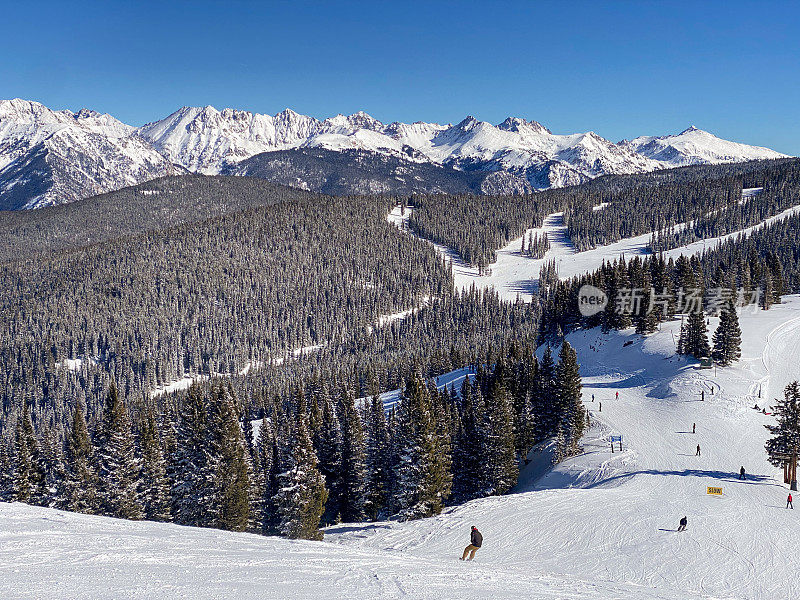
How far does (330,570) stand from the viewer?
1966 centimetres

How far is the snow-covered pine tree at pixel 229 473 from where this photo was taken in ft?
140

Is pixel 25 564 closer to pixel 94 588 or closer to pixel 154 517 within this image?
pixel 94 588

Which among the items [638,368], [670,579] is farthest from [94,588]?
[638,368]

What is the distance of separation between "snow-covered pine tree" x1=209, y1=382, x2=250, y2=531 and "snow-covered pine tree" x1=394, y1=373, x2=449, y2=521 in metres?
13.4

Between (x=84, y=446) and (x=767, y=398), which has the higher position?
(x=84, y=446)

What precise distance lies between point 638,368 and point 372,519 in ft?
175

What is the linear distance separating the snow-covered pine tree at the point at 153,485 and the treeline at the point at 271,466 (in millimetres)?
93

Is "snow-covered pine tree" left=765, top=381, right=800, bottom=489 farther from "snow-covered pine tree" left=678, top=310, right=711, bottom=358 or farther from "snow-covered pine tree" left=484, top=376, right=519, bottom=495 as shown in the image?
"snow-covered pine tree" left=678, top=310, right=711, bottom=358

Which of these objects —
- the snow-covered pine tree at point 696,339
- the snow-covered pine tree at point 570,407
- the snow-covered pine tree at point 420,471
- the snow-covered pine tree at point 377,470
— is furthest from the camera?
the snow-covered pine tree at point 696,339

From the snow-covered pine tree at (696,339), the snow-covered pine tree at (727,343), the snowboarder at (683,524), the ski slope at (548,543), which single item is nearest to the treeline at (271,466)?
the ski slope at (548,543)

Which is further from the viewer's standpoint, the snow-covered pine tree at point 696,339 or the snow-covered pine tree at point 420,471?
the snow-covered pine tree at point 696,339

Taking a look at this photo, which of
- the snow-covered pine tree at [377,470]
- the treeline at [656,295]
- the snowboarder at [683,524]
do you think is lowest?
the snow-covered pine tree at [377,470]

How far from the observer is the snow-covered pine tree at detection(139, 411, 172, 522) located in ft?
149

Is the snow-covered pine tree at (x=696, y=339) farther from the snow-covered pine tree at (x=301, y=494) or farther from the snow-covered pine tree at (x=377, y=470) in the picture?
the snow-covered pine tree at (x=301, y=494)
